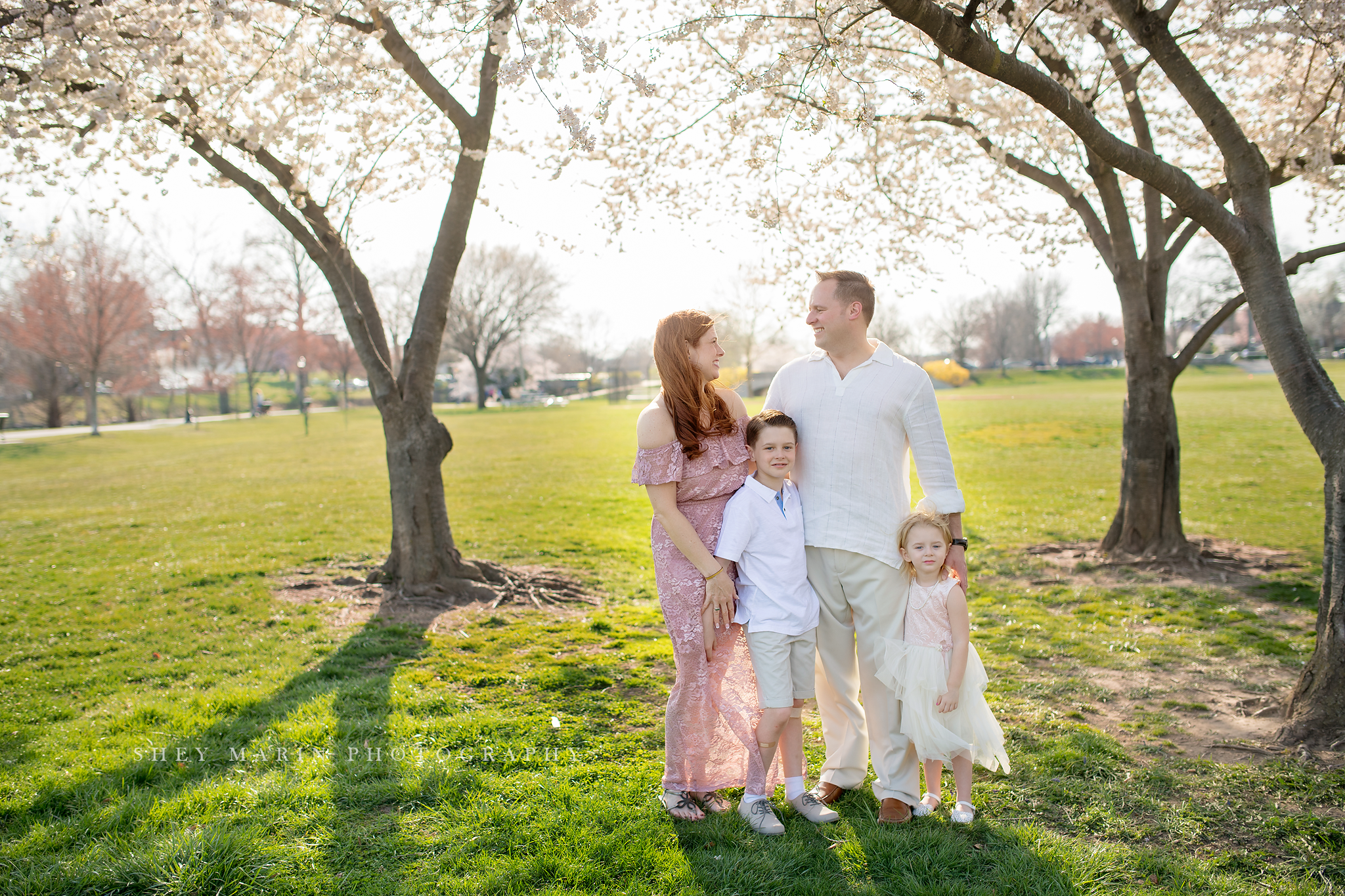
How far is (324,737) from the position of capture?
4.18 metres

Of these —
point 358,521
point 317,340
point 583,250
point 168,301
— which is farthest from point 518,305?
point 583,250

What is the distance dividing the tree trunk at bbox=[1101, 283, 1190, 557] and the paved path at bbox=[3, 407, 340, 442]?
3381cm

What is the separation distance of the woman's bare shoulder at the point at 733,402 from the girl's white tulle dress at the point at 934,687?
1.06 meters

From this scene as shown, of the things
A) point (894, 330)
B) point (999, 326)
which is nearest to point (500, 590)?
point (894, 330)

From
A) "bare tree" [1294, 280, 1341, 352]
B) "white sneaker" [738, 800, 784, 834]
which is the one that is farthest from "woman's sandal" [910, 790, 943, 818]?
"bare tree" [1294, 280, 1341, 352]

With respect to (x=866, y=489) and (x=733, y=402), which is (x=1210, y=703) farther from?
(x=733, y=402)

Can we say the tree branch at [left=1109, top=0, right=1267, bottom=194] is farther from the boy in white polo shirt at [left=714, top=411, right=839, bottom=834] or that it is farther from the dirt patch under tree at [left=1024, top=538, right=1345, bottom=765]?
the boy in white polo shirt at [left=714, top=411, right=839, bottom=834]

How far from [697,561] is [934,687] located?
1097 mm

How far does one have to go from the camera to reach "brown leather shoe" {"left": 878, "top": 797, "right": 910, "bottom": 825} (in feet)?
10.6

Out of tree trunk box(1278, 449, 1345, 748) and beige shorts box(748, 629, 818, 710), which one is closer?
beige shorts box(748, 629, 818, 710)

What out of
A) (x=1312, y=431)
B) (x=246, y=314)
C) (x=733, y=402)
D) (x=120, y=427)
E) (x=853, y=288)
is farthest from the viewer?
(x=246, y=314)

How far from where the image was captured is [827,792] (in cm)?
347

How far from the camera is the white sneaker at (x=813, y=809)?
3254 mm

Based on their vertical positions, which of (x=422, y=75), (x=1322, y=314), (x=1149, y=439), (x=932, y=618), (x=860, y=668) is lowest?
(x=860, y=668)
